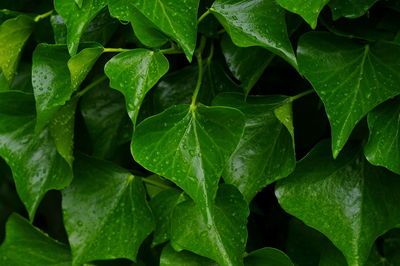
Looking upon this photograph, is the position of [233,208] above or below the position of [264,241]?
above

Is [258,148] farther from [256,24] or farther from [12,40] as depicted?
[12,40]

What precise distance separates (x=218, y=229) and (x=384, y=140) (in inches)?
8.5

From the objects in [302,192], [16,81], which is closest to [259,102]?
[302,192]

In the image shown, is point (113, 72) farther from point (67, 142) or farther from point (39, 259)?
point (39, 259)

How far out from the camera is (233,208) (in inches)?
28.6

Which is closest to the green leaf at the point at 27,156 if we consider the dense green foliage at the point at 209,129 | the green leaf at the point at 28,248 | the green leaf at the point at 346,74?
the dense green foliage at the point at 209,129

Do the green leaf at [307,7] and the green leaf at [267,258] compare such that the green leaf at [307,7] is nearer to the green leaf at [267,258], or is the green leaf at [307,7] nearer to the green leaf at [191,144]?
the green leaf at [191,144]

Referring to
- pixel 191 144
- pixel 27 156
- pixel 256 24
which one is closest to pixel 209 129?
pixel 191 144

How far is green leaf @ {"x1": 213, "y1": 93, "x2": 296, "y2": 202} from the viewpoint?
720 mm

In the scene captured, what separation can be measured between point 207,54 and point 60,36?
20 cm

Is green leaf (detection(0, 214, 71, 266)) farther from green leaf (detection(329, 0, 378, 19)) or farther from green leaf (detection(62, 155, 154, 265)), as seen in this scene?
green leaf (detection(329, 0, 378, 19))

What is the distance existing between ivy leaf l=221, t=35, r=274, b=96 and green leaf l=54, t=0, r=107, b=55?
175 mm

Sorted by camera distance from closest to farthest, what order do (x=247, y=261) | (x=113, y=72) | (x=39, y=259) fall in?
(x=113, y=72), (x=247, y=261), (x=39, y=259)

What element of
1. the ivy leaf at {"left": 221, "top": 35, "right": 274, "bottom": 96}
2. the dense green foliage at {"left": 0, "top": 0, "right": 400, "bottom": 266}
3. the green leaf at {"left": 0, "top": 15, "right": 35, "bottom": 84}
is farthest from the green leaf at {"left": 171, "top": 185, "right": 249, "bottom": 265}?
the green leaf at {"left": 0, "top": 15, "right": 35, "bottom": 84}
